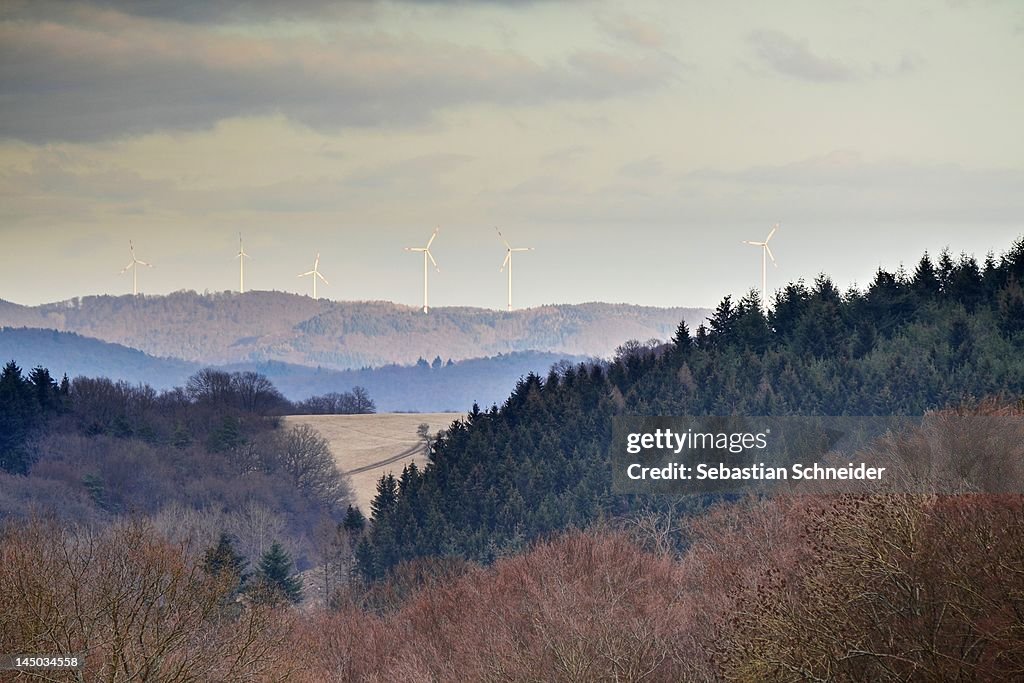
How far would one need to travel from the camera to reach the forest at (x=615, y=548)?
3067cm

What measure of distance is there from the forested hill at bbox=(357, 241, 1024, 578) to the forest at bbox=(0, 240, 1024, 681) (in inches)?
8.8

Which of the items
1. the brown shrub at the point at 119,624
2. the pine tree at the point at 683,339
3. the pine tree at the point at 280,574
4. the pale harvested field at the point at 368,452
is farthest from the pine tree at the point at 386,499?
the brown shrub at the point at 119,624

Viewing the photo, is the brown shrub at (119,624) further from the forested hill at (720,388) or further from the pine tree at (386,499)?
the pine tree at (386,499)

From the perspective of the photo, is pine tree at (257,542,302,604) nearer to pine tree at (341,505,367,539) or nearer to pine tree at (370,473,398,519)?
pine tree at (370,473,398,519)

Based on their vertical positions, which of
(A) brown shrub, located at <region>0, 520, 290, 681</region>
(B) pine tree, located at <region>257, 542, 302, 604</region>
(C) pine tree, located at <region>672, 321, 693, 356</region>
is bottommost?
(B) pine tree, located at <region>257, 542, 302, 604</region>

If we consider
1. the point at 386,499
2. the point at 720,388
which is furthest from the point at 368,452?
the point at 720,388

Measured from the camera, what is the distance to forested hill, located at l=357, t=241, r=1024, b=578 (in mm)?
93125

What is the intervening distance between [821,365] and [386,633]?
4216cm

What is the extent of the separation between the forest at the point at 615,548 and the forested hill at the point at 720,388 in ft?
0.73

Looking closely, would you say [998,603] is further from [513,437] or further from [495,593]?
[513,437]

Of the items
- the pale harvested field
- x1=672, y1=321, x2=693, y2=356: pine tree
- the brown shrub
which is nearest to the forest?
the brown shrub

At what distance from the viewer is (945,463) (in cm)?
4669

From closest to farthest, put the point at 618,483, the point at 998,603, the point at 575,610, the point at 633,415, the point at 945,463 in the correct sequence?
the point at 998,603 → the point at 945,463 → the point at 575,610 → the point at 618,483 → the point at 633,415

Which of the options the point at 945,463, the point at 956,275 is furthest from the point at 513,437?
the point at 945,463
